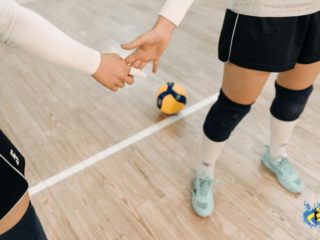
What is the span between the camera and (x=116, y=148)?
4.87 ft

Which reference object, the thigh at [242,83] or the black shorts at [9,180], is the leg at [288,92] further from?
the black shorts at [9,180]

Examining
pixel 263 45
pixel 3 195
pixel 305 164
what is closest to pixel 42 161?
pixel 3 195

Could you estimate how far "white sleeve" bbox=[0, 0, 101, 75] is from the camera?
0.58 m

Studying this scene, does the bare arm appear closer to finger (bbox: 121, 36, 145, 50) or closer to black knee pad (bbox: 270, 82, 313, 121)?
finger (bbox: 121, 36, 145, 50)

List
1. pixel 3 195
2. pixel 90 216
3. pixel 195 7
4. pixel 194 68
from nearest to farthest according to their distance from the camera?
pixel 3 195
pixel 90 216
pixel 194 68
pixel 195 7

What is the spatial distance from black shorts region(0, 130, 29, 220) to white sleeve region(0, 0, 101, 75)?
0.23 meters

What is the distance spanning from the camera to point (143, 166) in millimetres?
1384

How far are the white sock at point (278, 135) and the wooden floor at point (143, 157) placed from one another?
0.43ft

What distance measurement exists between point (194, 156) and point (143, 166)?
28 centimetres

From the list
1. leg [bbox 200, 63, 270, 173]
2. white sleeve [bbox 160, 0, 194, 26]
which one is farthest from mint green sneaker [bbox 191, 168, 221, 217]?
white sleeve [bbox 160, 0, 194, 26]

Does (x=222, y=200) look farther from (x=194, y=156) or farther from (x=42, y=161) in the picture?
(x=42, y=161)

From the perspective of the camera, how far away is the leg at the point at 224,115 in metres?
0.87

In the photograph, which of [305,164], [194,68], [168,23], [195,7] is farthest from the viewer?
[195,7]

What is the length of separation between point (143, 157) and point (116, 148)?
17 cm
